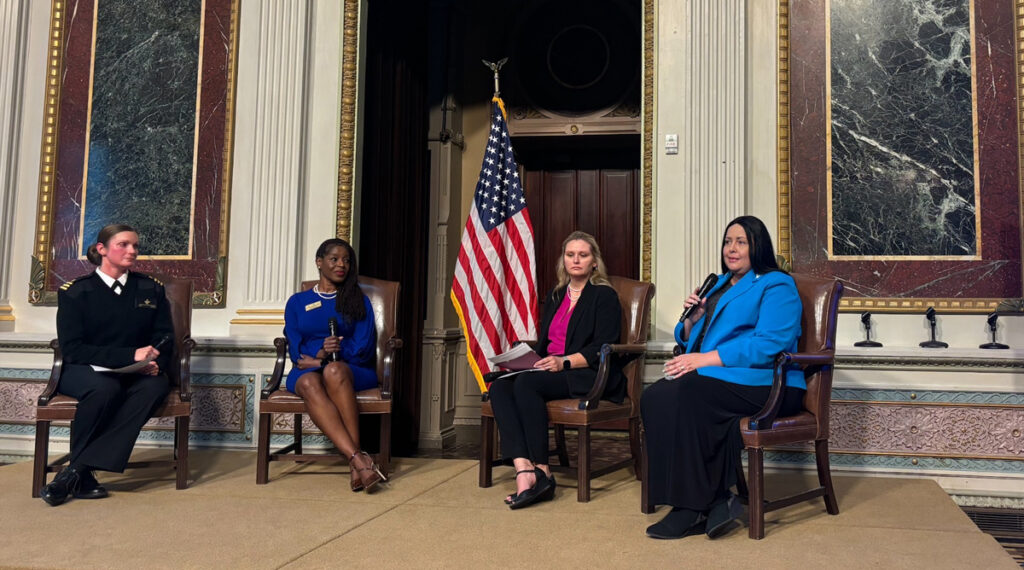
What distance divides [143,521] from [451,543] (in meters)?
1.21

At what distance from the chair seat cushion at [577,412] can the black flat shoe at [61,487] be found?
1.77 metres

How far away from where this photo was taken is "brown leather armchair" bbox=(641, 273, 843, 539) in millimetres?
2902

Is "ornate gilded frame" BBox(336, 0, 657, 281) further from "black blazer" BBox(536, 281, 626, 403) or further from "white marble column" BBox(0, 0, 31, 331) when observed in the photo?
"white marble column" BBox(0, 0, 31, 331)

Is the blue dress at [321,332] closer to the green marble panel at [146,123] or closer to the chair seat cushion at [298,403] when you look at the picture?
the chair seat cushion at [298,403]

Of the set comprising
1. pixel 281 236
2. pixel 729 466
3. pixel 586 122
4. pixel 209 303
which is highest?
pixel 586 122

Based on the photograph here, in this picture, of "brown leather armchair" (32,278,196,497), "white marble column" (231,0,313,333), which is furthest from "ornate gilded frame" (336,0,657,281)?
"brown leather armchair" (32,278,196,497)

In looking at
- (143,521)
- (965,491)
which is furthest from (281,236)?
(965,491)

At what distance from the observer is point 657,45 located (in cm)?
464

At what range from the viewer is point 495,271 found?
15.4 ft

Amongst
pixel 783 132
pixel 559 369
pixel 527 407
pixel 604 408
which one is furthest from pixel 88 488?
pixel 783 132

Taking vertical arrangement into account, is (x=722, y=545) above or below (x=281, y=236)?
below

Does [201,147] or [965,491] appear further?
[201,147]

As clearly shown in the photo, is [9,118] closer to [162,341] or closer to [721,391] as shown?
[162,341]

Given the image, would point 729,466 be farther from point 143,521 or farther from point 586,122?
point 586,122
